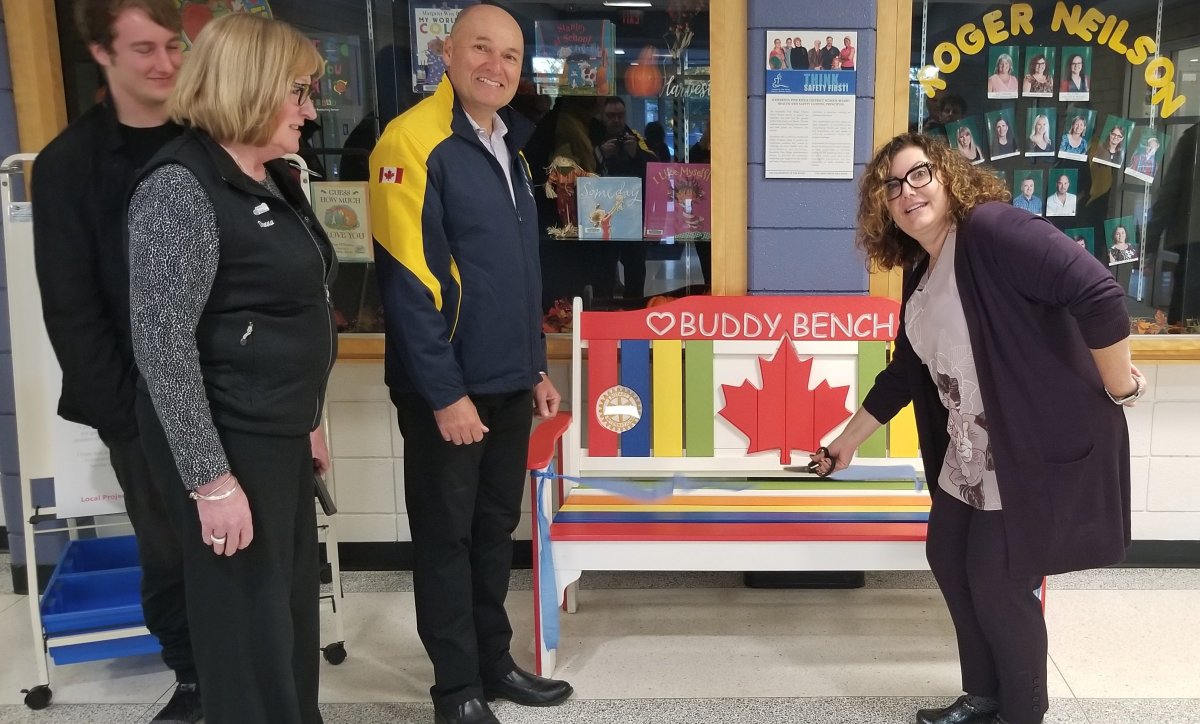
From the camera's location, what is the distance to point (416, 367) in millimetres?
1897

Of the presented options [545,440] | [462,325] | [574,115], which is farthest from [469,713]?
[574,115]

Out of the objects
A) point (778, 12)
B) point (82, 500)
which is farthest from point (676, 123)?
point (82, 500)

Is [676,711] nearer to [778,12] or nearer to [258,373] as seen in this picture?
[258,373]

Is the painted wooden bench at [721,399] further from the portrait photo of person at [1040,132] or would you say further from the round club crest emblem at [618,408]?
the portrait photo of person at [1040,132]

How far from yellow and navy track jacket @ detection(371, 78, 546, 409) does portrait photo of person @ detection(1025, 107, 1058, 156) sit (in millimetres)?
1937

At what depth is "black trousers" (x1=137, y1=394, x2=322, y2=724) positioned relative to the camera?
1.50 meters

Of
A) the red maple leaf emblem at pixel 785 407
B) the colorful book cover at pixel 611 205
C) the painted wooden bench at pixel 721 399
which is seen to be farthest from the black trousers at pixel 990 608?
the colorful book cover at pixel 611 205

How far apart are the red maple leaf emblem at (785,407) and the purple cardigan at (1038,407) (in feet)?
2.81

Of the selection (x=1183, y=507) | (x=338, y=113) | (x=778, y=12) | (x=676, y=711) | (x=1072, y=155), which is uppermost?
(x=778, y=12)

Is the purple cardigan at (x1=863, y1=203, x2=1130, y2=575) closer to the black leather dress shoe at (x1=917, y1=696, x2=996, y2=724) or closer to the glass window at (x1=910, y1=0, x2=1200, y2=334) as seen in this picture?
the black leather dress shoe at (x1=917, y1=696, x2=996, y2=724)

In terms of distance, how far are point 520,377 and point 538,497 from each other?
0.34 metres

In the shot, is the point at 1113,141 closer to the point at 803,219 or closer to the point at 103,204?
the point at 803,219

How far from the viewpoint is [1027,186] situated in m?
3.01

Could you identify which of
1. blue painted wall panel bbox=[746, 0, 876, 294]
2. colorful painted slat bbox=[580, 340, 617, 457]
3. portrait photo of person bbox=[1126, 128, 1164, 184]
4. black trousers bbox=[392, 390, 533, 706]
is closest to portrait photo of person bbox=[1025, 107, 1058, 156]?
portrait photo of person bbox=[1126, 128, 1164, 184]
